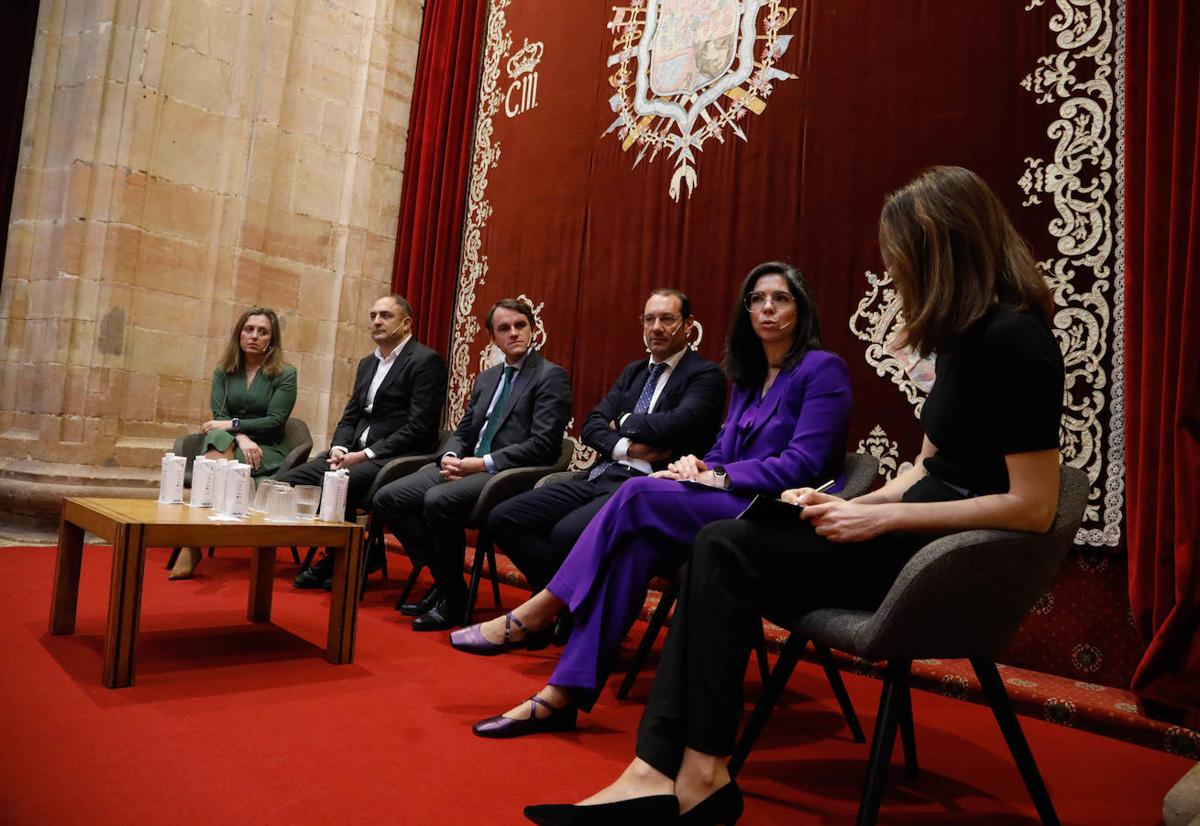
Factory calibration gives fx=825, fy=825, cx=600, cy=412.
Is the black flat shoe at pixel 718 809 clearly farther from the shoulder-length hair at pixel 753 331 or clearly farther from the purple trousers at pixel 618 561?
the shoulder-length hair at pixel 753 331

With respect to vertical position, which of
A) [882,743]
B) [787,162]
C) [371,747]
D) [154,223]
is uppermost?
[787,162]

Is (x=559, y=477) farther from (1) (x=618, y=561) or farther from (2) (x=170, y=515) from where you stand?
(2) (x=170, y=515)

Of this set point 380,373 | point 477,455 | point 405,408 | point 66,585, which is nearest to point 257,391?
point 380,373

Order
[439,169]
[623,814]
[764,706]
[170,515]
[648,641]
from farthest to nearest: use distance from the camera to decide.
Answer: [439,169]
[648,641]
[170,515]
[764,706]
[623,814]

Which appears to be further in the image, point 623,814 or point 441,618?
point 441,618

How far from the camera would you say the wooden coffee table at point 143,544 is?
2020 millimetres

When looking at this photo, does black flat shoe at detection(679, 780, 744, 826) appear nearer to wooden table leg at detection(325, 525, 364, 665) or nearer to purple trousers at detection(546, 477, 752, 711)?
purple trousers at detection(546, 477, 752, 711)

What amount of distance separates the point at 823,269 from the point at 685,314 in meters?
0.67

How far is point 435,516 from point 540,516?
475mm

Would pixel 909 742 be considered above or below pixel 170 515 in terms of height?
below

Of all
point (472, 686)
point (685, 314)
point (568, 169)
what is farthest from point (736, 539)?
point (568, 169)

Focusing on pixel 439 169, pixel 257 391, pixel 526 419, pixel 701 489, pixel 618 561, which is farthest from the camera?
pixel 439 169

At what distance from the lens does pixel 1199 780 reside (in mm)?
1551

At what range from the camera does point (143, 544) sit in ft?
6.73
